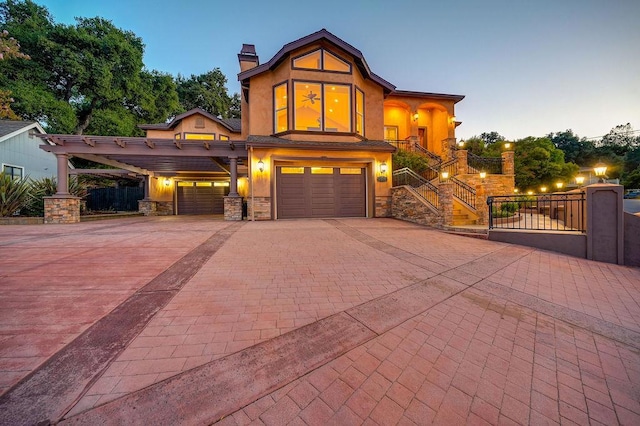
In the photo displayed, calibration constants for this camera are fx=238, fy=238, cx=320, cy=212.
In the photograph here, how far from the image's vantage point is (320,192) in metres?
12.4

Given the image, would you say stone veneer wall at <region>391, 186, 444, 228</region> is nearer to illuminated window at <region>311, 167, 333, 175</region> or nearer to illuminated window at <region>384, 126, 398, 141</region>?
illuminated window at <region>311, 167, 333, 175</region>

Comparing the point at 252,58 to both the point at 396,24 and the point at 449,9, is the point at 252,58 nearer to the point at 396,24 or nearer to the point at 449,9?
the point at 449,9

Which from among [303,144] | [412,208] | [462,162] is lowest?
[412,208]

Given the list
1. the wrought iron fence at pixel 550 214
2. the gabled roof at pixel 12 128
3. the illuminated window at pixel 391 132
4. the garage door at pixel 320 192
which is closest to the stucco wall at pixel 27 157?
the gabled roof at pixel 12 128

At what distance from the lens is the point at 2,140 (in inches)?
544

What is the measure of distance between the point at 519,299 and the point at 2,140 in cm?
2432

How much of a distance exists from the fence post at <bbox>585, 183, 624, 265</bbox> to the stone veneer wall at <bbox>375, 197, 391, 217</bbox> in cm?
746

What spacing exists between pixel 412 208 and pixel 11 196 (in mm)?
18060

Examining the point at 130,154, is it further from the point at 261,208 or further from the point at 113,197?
the point at 113,197

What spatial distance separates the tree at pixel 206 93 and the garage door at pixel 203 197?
62.9ft

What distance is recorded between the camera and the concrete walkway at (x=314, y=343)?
5.20 ft

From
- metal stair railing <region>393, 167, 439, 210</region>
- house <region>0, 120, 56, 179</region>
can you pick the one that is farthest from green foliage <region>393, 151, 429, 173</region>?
house <region>0, 120, 56, 179</region>

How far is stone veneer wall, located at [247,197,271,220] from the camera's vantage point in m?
11.6

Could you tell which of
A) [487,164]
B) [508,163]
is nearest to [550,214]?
[508,163]
